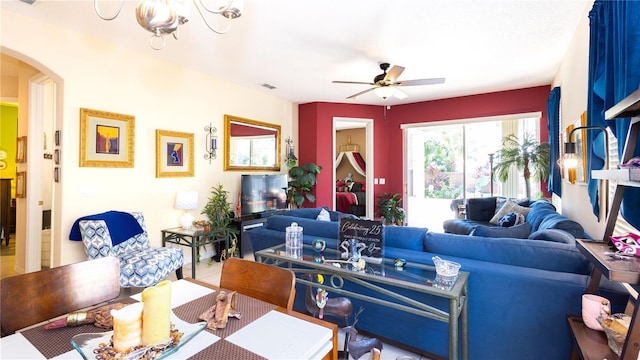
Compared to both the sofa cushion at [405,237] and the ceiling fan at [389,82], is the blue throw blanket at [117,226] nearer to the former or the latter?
the sofa cushion at [405,237]

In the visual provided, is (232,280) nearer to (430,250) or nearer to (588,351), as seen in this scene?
(430,250)

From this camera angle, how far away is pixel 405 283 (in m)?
1.63

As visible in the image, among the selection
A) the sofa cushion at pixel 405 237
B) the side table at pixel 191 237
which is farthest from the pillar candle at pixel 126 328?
the side table at pixel 191 237

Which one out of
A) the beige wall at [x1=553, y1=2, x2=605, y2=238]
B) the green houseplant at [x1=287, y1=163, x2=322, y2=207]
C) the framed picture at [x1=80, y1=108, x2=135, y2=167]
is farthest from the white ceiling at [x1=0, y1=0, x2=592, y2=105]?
the green houseplant at [x1=287, y1=163, x2=322, y2=207]

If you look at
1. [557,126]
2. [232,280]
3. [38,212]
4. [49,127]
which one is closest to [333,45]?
[232,280]

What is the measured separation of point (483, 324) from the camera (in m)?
1.83

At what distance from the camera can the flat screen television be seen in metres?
4.77

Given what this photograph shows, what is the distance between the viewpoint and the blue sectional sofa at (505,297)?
5.37 ft

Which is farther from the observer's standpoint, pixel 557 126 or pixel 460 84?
pixel 460 84

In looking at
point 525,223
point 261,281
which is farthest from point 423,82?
point 261,281

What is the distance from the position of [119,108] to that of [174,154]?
845 millimetres

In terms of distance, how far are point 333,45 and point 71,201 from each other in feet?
10.9

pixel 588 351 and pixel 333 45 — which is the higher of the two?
pixel 333 45

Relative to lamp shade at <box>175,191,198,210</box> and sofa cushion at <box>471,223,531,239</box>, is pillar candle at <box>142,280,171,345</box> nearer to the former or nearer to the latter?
sofa cushion at <box>471,223,531,239</box>
